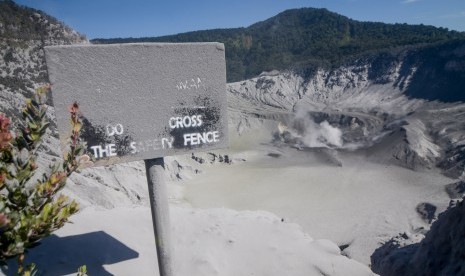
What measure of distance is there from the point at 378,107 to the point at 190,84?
133 feet

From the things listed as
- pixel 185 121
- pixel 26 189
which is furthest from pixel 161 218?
pixel 26 189

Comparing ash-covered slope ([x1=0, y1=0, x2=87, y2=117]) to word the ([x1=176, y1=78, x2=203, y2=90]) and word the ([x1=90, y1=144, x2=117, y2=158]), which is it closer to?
word the ([x1=90, y1=144, x2=117, y2=158])

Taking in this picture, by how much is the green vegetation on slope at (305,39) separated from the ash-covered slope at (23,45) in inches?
1027

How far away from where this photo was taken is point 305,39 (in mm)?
82062

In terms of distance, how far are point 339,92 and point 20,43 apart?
39.5m

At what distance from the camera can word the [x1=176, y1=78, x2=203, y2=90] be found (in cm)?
373

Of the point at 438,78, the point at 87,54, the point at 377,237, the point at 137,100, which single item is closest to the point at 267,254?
the point at 137,100

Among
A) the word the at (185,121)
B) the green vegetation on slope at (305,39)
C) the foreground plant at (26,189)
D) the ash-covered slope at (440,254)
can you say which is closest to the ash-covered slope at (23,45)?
the word the at (185,121)

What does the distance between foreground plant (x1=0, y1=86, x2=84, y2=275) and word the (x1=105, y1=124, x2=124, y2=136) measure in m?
1.45

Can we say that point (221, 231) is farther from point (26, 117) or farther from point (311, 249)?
point (26, 117)

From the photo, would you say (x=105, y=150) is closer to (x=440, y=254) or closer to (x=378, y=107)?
(x=440, y=254)

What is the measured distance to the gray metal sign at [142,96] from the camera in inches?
131

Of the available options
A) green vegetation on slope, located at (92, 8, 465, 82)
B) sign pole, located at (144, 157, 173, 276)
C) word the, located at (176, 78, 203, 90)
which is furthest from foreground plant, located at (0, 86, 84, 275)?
green vegetation on slope, located at (92, 8, 465, 82)

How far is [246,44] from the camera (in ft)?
291
